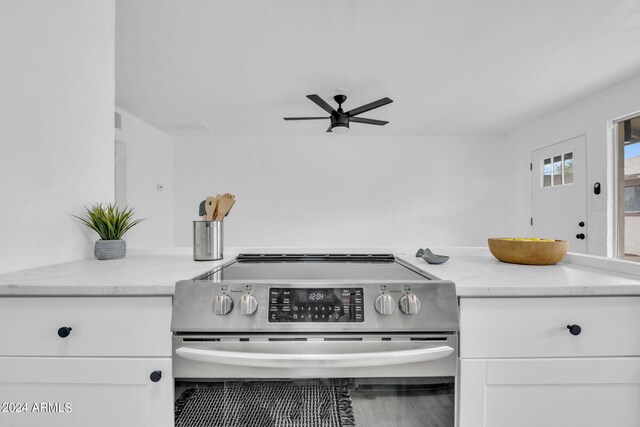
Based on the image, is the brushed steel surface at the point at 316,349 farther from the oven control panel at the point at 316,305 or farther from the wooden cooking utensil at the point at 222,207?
the wooden cooking utensil at the point at 222,207

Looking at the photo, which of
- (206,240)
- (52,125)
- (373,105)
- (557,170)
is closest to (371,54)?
(373,105)

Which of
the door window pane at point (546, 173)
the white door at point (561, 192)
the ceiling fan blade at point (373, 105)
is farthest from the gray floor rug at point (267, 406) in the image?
the door window pane at point (546, 173)

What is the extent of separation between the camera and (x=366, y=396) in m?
0.82

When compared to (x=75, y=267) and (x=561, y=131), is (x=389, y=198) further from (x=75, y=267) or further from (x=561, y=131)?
(x=75, y=267)

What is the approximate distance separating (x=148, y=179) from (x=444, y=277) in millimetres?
4394

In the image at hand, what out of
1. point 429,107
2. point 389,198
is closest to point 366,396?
point 429,107

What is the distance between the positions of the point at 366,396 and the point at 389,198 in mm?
4360

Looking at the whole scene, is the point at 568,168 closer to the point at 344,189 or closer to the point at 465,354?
the point at 344,189

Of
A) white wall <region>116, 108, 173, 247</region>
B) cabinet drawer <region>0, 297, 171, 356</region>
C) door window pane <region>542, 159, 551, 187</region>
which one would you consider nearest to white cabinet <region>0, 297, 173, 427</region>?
cabinet drawer <region>0, 297, 171, 356</region>

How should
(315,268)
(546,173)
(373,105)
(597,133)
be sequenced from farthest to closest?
(546,173), (597,133), (373,105), (315,268)

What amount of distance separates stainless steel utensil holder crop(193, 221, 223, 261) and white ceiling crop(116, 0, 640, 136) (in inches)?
59.7

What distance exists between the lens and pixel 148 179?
4230 mm

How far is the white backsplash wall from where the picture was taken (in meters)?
4.97

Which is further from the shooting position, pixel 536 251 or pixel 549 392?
pixel 536 251
